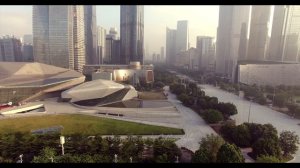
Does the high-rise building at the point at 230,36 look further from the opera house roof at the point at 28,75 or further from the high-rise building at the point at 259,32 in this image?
the opera house roof at the point at 28,75

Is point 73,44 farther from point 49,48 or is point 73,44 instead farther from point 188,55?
point 188,55

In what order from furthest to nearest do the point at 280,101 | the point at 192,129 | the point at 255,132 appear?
1. the point at 280,101
2. the point at 192,129
3. the point at 255,132

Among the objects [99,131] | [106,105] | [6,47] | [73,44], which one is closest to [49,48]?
[73,44]

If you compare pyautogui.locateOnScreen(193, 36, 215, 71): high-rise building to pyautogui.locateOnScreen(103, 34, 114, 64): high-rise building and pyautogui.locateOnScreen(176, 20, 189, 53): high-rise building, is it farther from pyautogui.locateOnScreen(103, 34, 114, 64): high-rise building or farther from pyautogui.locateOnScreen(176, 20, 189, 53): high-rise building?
pyautogui.locateOnScreen(103, 34, 114, 64): high-rise building

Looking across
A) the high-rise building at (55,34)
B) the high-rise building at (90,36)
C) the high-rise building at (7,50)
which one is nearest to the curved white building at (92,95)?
the high-rise building at (55,34)

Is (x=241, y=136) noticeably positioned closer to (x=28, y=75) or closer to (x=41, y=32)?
(x=28, y=75)

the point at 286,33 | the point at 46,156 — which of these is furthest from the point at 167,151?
the point at 286,33
